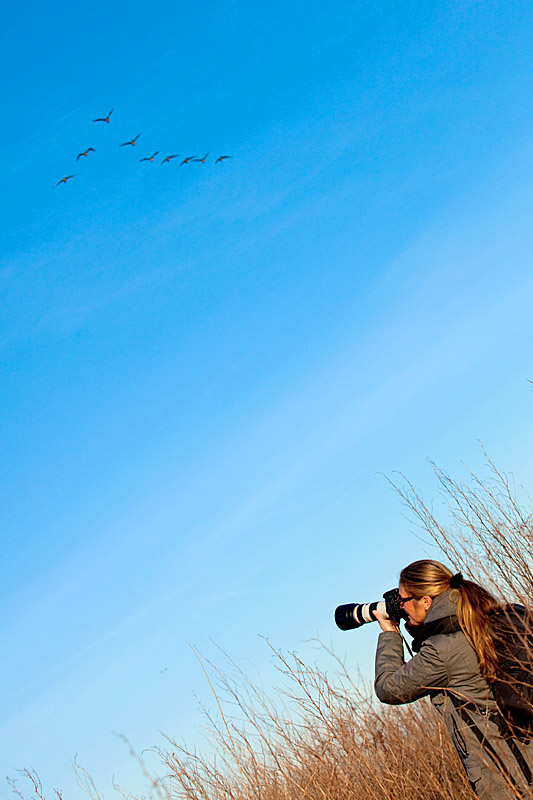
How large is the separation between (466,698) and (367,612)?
71cm

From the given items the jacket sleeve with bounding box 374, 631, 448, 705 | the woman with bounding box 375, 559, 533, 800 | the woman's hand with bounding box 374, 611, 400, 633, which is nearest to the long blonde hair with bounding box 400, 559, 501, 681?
the woman with bounding box 375, 559, 533, 800

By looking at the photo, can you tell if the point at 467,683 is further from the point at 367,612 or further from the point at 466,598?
the point at 367,612

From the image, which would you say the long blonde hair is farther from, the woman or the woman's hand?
the woman's hand

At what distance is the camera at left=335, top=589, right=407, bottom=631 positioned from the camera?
3266 millimetres

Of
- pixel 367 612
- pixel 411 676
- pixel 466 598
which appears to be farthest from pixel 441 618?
pixel 367 612

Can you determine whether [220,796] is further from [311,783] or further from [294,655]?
[294,655]

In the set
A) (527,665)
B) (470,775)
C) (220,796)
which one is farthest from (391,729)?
(527,665)

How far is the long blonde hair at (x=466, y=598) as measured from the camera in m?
2.77

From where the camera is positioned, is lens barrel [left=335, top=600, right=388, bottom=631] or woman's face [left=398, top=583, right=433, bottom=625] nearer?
woman's face [left=398, top=583, right=433, bottom=625]

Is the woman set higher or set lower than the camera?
lower

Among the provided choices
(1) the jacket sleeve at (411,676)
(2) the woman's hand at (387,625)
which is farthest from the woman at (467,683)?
(2) the woman's hand at (387,625)

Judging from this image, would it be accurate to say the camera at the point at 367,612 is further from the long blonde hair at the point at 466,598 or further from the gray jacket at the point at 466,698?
the gray jacket at the point at 466,698

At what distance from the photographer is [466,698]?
9.12 feet

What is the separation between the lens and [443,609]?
9.39 feet
